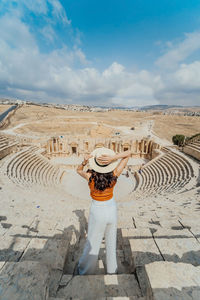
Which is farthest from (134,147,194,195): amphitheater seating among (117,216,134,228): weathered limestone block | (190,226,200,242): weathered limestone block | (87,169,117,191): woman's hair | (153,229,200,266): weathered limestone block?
(87,169,117,191): woman's hair

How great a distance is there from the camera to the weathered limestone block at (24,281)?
145cm

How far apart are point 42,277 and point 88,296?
2.30 ft

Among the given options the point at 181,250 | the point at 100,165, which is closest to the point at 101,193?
the point at 100,165

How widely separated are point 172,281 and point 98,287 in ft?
3.38

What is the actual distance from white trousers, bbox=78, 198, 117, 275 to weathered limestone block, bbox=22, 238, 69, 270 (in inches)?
15.9

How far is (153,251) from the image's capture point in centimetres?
242

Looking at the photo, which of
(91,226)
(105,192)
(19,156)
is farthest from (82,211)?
(19,156)

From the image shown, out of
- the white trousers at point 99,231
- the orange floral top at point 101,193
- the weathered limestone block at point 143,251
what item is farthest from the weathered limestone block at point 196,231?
the orange floral top at point 101,193

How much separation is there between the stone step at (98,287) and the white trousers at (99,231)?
0.30m

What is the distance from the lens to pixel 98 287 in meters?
1.91

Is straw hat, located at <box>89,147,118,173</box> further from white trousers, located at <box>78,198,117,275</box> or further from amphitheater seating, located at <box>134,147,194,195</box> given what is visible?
amphitheater seating, located at <box>134,147,194,195</box>

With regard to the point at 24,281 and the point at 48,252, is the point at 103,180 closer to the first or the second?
the point at 24,281

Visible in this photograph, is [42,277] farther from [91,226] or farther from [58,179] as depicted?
[58,179]

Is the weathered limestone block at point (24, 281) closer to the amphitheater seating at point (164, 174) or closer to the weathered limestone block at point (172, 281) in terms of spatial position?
the weathered limestone block at point (172, 281)
